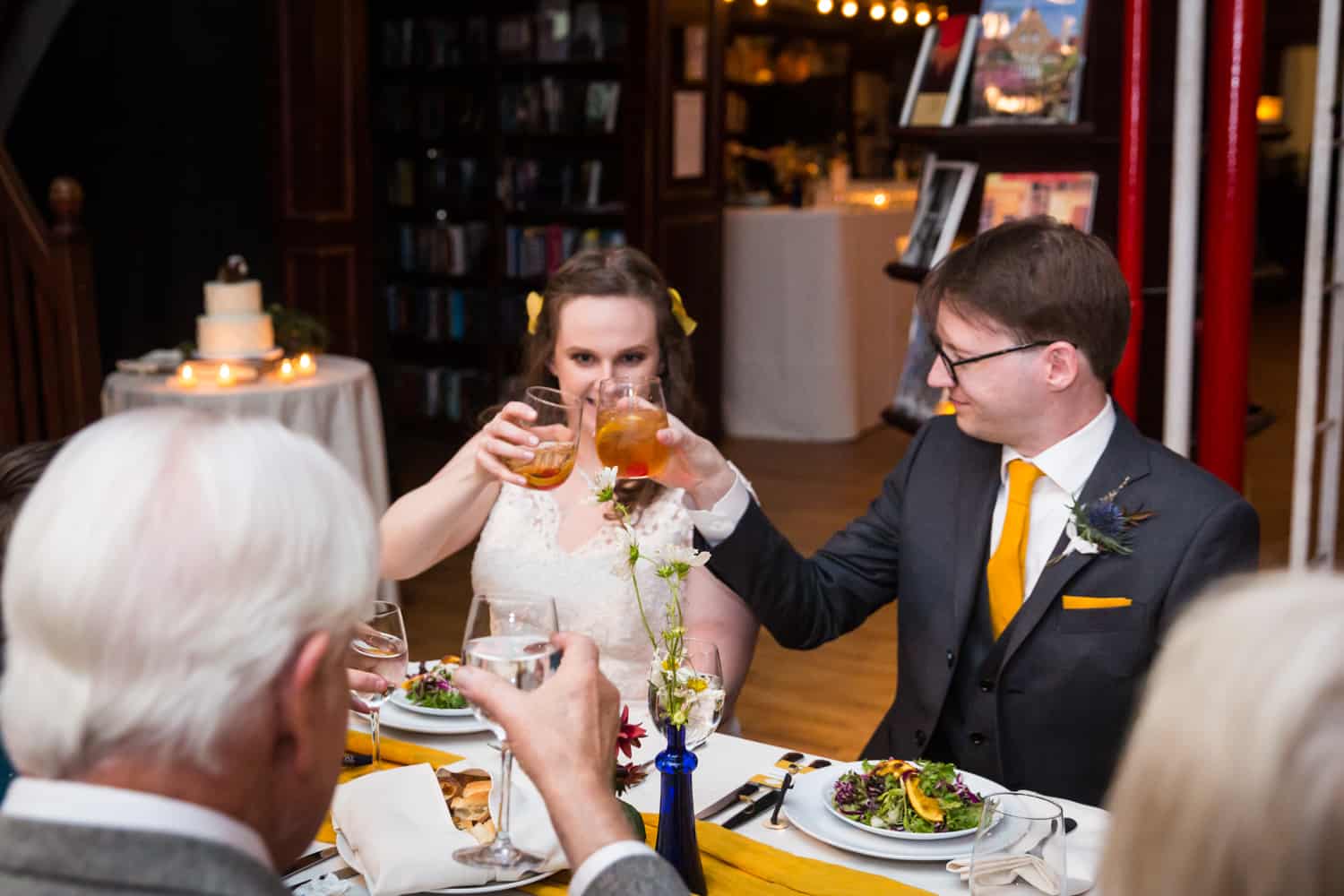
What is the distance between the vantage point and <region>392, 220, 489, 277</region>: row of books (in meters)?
7.75

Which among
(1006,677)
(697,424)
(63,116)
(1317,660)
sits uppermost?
(63,116)

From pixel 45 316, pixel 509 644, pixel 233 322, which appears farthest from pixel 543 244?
pixel 509 644

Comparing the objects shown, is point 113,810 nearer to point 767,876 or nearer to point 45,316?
point 767,876

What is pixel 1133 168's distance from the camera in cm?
341

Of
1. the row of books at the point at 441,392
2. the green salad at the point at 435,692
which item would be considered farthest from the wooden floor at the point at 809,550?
the green salad at the point at 435,692

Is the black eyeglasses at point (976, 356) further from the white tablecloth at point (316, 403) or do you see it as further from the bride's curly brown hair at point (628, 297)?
the white tablecloth at point (316, 403)

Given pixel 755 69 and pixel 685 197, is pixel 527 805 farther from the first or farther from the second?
pixel 755 69

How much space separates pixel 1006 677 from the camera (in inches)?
80.8

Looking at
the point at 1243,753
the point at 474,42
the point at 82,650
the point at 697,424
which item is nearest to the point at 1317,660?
the point at 1243,753

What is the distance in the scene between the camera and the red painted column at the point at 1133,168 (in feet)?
11.0

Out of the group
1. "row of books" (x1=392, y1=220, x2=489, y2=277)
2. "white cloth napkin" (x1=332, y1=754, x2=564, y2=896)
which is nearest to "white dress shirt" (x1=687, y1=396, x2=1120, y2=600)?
"white cloth napkin" (x1=332, y1=754, x2=564, y2=896)

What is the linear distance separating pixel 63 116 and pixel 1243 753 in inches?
270

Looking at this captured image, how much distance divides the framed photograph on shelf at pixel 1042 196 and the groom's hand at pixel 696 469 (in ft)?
6.24

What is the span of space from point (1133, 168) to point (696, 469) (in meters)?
1.84
